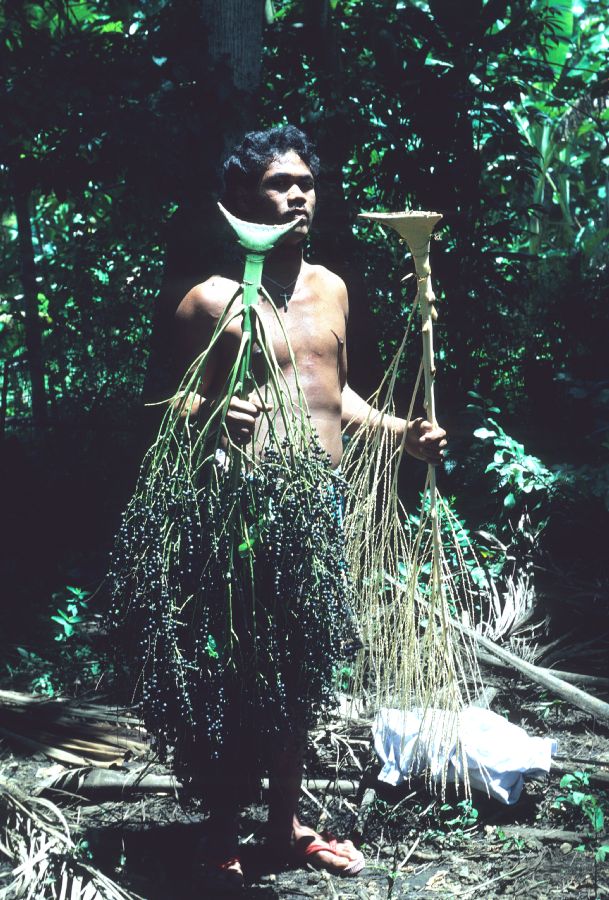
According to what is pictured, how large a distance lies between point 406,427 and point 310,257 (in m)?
2.29

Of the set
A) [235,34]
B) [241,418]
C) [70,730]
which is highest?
[235,34]

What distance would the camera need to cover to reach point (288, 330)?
8.52ft

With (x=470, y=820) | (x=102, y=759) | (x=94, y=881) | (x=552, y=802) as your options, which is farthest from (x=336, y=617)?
(x=102, y=759)

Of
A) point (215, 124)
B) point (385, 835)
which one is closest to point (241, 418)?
point (385, 835)

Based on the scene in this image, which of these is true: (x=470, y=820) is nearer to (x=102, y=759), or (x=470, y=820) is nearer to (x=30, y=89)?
(x=102, y=759)

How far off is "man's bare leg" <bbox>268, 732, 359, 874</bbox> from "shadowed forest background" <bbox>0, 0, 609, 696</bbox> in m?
1.35

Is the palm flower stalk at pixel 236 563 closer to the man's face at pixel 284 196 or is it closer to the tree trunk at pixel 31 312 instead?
the man's face at pixel 284 196

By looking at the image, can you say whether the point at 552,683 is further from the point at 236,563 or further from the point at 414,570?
the point at 236,563

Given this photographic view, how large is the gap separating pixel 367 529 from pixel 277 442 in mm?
660

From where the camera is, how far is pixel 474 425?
16.8 feet

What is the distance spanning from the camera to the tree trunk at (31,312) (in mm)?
5438

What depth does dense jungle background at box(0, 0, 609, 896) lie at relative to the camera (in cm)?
422

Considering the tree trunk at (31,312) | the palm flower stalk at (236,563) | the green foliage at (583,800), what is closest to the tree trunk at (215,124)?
the tree trunk at (31,312)

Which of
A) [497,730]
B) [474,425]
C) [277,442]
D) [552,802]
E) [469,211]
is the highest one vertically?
[469,211]
